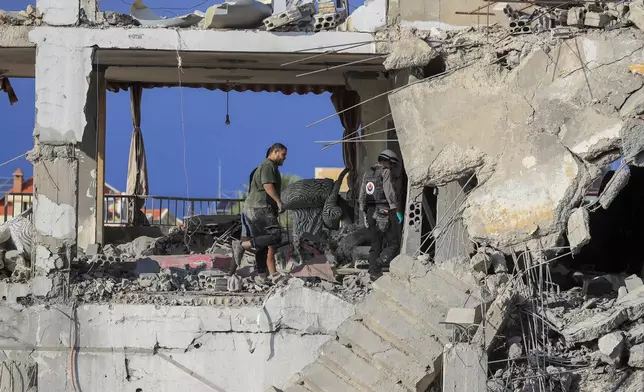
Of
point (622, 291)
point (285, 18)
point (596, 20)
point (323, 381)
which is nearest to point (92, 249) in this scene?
point (285, 18)

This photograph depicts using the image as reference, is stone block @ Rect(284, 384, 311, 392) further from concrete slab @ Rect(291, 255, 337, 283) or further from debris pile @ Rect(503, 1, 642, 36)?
debris pile @ Rect(503, 1, 642, 36)

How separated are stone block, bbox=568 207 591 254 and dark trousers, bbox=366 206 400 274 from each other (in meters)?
2.65

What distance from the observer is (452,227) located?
12.7 meters

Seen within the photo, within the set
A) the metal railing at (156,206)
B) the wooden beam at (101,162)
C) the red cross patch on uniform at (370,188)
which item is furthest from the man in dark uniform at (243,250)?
the metal railing at (156,206)

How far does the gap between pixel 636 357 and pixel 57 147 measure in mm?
7219

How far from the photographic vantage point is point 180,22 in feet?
45.0

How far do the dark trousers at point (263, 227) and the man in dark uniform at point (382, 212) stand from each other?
1174 mm

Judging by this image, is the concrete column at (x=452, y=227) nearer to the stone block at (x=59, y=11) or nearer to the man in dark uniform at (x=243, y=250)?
the man in dark uniform at (x=243, y=250)

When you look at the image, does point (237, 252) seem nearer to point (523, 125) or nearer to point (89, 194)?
point (523, 125)

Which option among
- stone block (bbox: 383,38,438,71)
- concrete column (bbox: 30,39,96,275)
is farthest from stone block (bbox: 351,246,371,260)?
concrete column (bbox: 30,39,96,275)

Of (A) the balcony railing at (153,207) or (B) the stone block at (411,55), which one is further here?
(A) the balcony railing at (153,207)

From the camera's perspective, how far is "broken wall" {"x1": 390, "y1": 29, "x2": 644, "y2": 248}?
39.1 feet

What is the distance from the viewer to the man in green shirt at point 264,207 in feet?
43.9

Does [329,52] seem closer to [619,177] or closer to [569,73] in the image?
[569,73]
